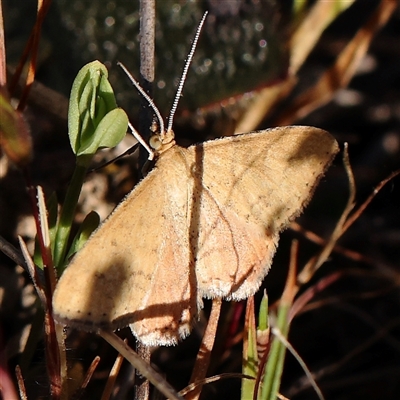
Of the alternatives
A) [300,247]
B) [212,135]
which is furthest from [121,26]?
[300,247]

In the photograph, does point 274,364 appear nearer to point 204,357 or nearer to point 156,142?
point 204,357

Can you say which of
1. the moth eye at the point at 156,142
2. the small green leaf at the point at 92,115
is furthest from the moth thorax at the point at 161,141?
the small green leaf at the point at 92,115

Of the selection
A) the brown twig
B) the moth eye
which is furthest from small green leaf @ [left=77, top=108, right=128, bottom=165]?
the brown twig

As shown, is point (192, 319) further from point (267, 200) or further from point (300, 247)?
point (300, 247)

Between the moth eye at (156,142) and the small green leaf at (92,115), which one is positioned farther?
the moth eye at (156,142)

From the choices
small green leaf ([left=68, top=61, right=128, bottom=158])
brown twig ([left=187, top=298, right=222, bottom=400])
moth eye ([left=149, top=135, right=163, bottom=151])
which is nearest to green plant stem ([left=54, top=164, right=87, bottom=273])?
small green leaf ([left=68, top=61, right=128, bottom=158])

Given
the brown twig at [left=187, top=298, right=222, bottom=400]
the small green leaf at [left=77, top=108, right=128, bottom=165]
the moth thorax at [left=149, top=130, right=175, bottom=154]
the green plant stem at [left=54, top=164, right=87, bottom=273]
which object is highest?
A: the small green leaf at [left=77, top=108, right=128, bottom=165]

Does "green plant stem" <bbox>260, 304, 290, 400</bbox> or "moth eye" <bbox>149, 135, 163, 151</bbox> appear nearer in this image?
"green plant stem" <bbox>260, 304, 290, 400</bbox>

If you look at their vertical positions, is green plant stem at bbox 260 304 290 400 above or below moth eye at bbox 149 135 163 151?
below

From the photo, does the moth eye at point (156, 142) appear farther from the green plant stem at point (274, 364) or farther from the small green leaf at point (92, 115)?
the green plant stem at point (274, 364)

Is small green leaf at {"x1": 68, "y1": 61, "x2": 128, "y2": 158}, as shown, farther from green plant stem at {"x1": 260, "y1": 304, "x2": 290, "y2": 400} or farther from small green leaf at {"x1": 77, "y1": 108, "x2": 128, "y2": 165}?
green plant stem at {"x1": 260, "y1": 304, "x2": 290, "y2": 400}

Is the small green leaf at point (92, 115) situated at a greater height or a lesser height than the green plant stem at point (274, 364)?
greater
